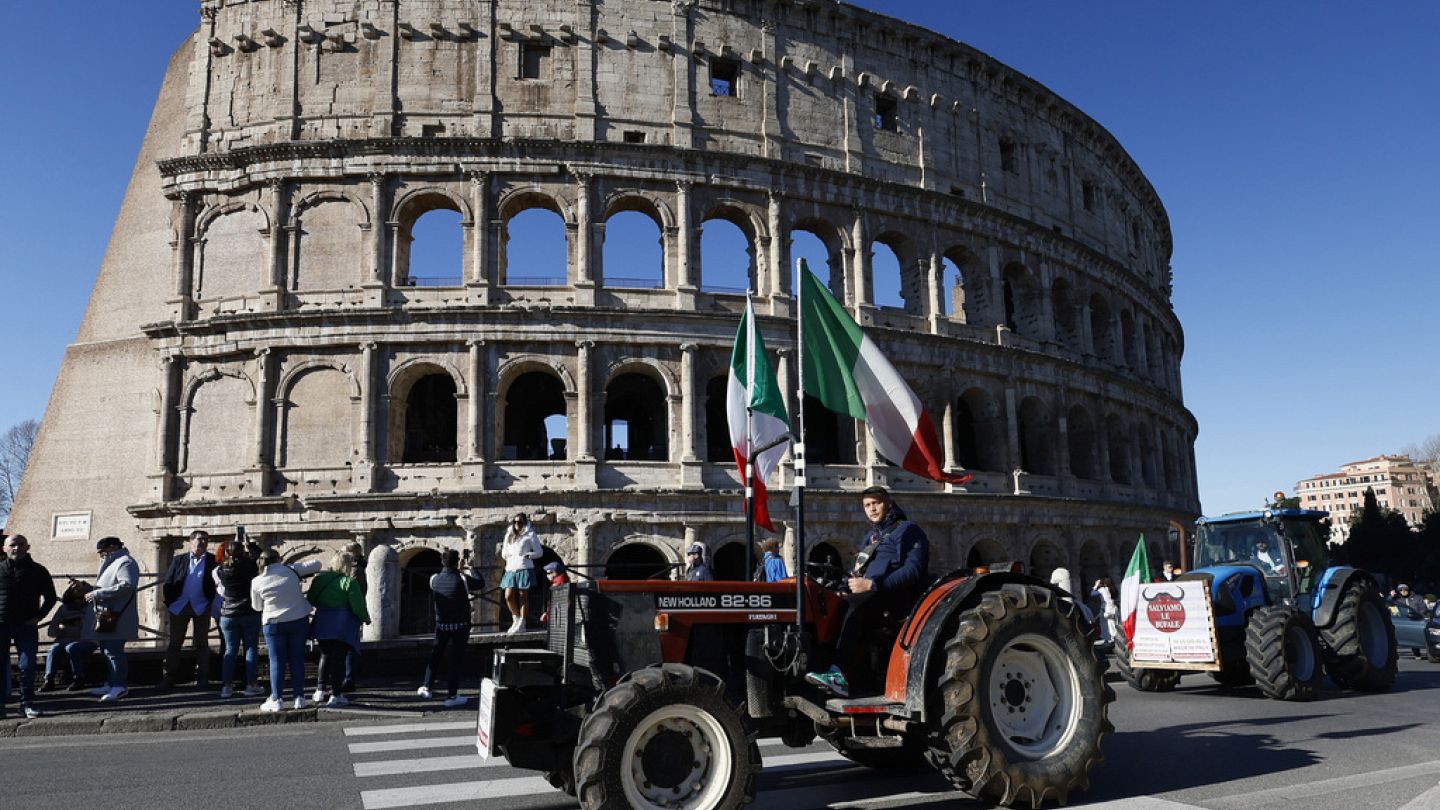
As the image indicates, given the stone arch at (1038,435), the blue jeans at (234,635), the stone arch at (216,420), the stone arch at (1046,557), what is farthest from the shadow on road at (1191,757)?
the stone arch at (216,420)

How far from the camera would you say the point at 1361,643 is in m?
11.6

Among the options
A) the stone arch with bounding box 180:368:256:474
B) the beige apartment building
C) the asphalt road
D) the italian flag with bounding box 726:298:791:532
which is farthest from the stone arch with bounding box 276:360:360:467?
the beige apartment building

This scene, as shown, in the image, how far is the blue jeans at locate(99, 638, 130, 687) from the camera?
10734 mm

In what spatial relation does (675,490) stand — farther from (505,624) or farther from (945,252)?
(945,252)

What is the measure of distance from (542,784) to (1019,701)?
10.8ft

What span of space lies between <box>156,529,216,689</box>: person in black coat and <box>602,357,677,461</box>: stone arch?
11.6 meters

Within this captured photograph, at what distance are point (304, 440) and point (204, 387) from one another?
10.3ft

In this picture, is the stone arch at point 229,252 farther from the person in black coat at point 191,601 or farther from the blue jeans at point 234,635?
the blue jeans at point 234,635

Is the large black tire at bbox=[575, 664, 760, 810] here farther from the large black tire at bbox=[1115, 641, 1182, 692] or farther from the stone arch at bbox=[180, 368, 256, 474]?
the stone arch at bbox=[180, 368, 256, 474]

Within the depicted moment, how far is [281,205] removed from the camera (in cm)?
2255

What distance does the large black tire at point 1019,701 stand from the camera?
5.46 meters

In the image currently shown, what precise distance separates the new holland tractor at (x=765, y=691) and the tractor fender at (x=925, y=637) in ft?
0.04

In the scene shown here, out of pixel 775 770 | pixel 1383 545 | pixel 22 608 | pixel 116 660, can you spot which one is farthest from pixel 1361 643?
pixel 1383 545

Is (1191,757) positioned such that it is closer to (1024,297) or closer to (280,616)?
(280,616)
